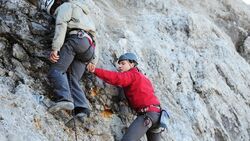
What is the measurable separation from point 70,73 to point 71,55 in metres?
0.35

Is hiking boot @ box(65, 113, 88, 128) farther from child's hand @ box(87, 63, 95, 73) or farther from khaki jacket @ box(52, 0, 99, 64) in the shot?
khaki jacket @ box(52, 0, 99, 64)

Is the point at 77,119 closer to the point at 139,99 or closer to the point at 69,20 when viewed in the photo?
the point at 139,99

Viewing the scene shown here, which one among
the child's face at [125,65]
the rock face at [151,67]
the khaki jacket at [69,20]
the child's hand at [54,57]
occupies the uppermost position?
the khaki jacket at [69,20]

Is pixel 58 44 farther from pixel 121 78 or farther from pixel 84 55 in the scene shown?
pixel 121 78

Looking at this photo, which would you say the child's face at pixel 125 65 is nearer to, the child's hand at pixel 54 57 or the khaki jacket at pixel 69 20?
the khaki jacket at pixel 69 20

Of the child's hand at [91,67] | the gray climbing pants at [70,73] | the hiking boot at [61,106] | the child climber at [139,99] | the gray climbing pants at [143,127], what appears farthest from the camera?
the child's hand at [91,67]

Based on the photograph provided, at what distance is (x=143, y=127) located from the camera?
804 cm

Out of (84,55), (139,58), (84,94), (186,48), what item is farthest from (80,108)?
(186,48)

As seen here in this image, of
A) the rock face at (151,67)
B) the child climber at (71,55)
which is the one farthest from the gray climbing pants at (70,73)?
the rock face at (151,67)

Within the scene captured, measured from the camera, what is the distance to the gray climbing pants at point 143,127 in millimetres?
7930

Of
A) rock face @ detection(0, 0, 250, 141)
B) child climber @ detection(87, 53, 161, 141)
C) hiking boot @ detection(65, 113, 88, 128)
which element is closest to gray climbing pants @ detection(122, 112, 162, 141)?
child climber @ detection(87, 53, 161, 141)

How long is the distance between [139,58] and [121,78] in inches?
81.1

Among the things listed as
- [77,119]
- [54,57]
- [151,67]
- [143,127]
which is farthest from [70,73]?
[151,67]

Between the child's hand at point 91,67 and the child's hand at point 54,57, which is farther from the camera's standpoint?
the child's hand at point 91,67
